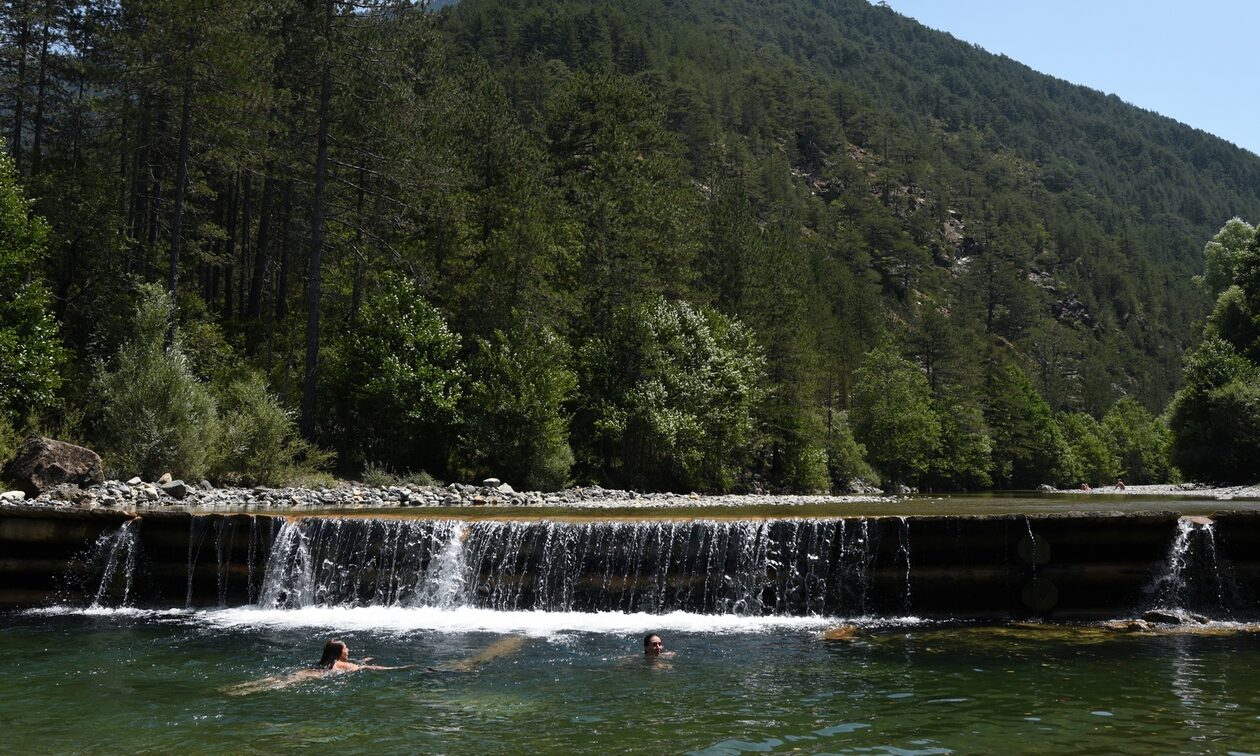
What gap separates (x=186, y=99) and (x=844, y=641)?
29.1 m

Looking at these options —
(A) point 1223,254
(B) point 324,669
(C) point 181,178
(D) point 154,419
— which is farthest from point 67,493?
(A) point 1223,254

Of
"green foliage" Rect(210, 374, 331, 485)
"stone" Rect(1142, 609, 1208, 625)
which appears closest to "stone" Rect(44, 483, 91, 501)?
"green foliage" Rect(210, 374, 331, 485)

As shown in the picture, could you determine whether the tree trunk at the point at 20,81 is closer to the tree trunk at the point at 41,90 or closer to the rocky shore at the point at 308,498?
the tree trunk at the point at 41,90

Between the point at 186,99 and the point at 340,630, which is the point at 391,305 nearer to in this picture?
the point at 186,99

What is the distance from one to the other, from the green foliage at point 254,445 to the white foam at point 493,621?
10834 mm

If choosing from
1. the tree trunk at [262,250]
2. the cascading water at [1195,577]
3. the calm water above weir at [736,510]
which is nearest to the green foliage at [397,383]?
the calm water above weir at [736,510]

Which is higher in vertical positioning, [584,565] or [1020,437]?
[1020,437]

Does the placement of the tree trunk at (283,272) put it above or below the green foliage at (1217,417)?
above

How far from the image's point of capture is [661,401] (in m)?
38.6

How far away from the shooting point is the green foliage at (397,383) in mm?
33000

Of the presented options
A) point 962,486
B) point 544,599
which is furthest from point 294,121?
point 962,486

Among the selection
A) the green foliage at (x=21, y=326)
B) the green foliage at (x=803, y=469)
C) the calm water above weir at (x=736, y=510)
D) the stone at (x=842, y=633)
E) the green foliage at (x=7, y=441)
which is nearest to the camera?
the stone at (x=842, y=633)

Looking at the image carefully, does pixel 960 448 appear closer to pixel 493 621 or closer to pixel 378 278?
pixel 378 278

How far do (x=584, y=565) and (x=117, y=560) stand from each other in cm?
950
